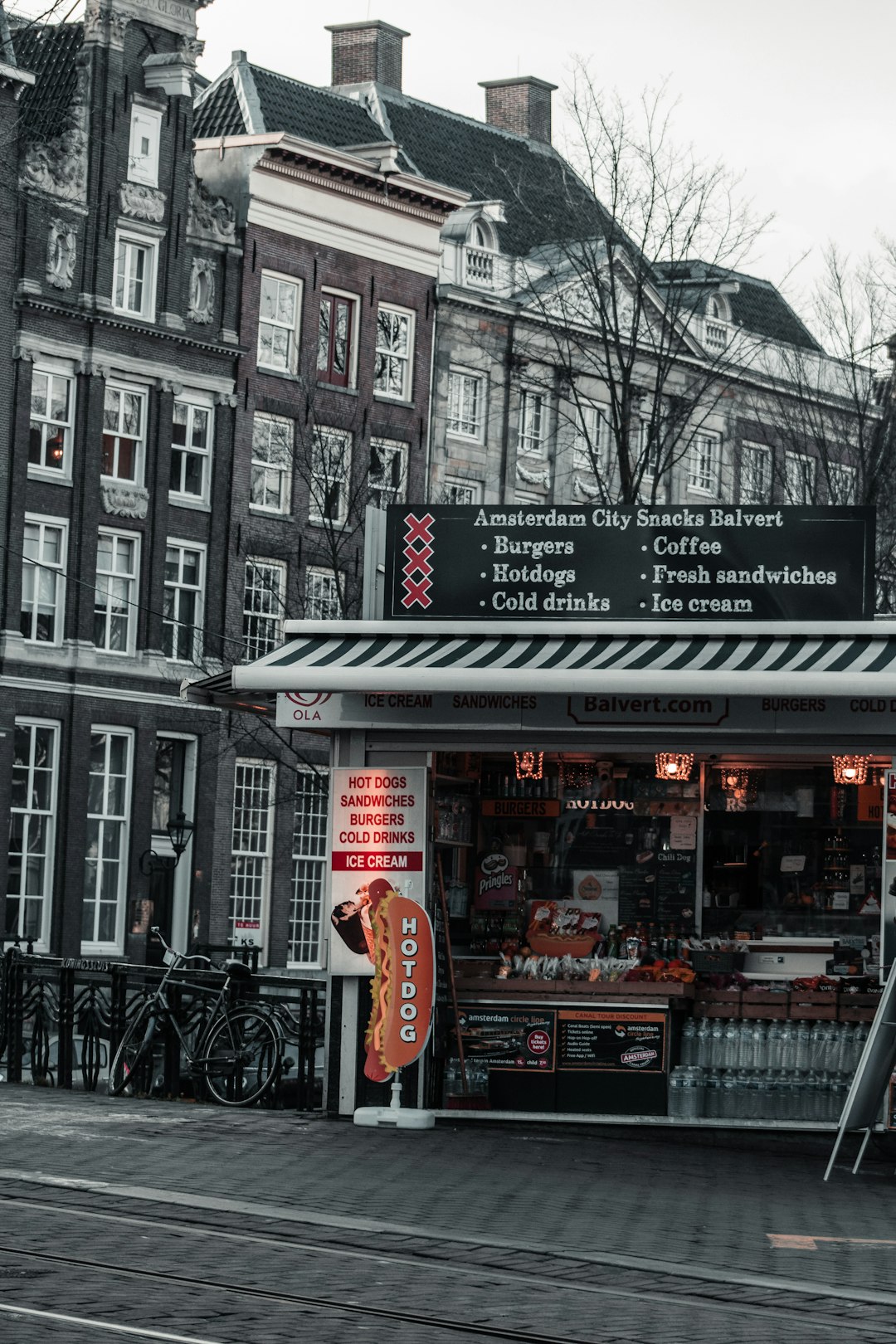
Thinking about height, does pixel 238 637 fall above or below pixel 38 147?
below

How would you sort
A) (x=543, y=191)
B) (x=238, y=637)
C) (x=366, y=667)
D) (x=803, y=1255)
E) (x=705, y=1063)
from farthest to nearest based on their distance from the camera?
(x=238, y=637) → (x=543, y=191) → (x=705, y=1063) → (x=366, y=667) → (x=803, y=1255)

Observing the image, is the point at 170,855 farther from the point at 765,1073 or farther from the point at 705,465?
the point at 765,1073

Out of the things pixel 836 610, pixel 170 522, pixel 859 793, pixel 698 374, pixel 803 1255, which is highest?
pixel 698 374

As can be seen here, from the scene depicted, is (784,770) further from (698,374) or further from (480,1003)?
(698,374)

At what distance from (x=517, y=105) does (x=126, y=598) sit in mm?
19498

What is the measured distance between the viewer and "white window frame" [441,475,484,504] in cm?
4794

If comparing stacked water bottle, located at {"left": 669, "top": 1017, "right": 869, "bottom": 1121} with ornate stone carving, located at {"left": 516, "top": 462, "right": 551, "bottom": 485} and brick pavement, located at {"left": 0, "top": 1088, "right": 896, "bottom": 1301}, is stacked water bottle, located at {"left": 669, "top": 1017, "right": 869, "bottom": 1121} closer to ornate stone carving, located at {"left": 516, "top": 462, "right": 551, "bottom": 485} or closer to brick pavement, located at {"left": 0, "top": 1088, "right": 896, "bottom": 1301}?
brick pavement, located at {"left": 0, "top": 1088, "right": 896, "bottom": 1301}

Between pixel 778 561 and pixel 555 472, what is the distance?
33.8m

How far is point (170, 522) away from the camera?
1695 inches

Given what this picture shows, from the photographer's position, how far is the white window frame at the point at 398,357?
47.0 m

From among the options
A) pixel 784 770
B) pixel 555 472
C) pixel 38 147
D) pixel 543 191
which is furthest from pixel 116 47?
pixel 784 770

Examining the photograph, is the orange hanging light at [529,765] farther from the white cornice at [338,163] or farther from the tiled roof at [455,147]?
the white cornice at [338,163]

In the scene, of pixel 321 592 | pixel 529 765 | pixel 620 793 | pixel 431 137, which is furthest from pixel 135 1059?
pixel 431 137

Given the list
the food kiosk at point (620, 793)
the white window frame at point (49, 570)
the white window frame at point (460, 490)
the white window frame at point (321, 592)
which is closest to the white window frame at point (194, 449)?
the white window frame at point (321, 592)
